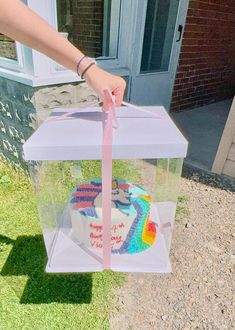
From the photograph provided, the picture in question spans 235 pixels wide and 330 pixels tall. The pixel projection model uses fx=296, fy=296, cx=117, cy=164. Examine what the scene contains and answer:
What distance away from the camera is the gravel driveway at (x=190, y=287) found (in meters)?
1.62

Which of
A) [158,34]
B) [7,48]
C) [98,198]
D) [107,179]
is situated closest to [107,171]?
[107,179]

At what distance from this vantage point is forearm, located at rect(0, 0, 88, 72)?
0.93m

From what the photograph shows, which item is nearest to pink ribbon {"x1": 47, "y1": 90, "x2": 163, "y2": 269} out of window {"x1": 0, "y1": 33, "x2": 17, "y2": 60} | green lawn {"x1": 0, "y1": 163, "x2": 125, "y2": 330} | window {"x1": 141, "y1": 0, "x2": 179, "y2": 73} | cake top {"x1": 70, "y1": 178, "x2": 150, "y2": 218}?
cake top {"x1": 70, "y1": 178, "x2": 150, "y2": 218}

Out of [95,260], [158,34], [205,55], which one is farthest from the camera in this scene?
[205,55]

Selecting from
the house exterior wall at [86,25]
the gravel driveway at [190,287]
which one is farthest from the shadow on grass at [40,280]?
the house exterior wall at [86,25]

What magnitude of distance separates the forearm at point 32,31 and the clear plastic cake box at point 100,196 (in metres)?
0.25

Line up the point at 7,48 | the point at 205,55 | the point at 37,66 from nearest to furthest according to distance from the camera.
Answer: the point at 37,66 < the point at 7,48 < the point at 205,55

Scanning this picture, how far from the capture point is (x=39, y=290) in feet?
5.76

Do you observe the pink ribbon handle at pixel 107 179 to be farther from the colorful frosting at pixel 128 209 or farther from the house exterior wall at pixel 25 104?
the house exterior wall at pixel 25 104

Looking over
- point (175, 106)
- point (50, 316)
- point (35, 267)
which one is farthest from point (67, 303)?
point (175, 106)

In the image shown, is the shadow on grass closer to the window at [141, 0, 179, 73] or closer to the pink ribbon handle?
the pink ribbon handle

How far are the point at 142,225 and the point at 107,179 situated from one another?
0.36m

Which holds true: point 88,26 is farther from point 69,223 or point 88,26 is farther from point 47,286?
point 47,286

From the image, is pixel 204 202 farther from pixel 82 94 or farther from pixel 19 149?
pixel 19 149
